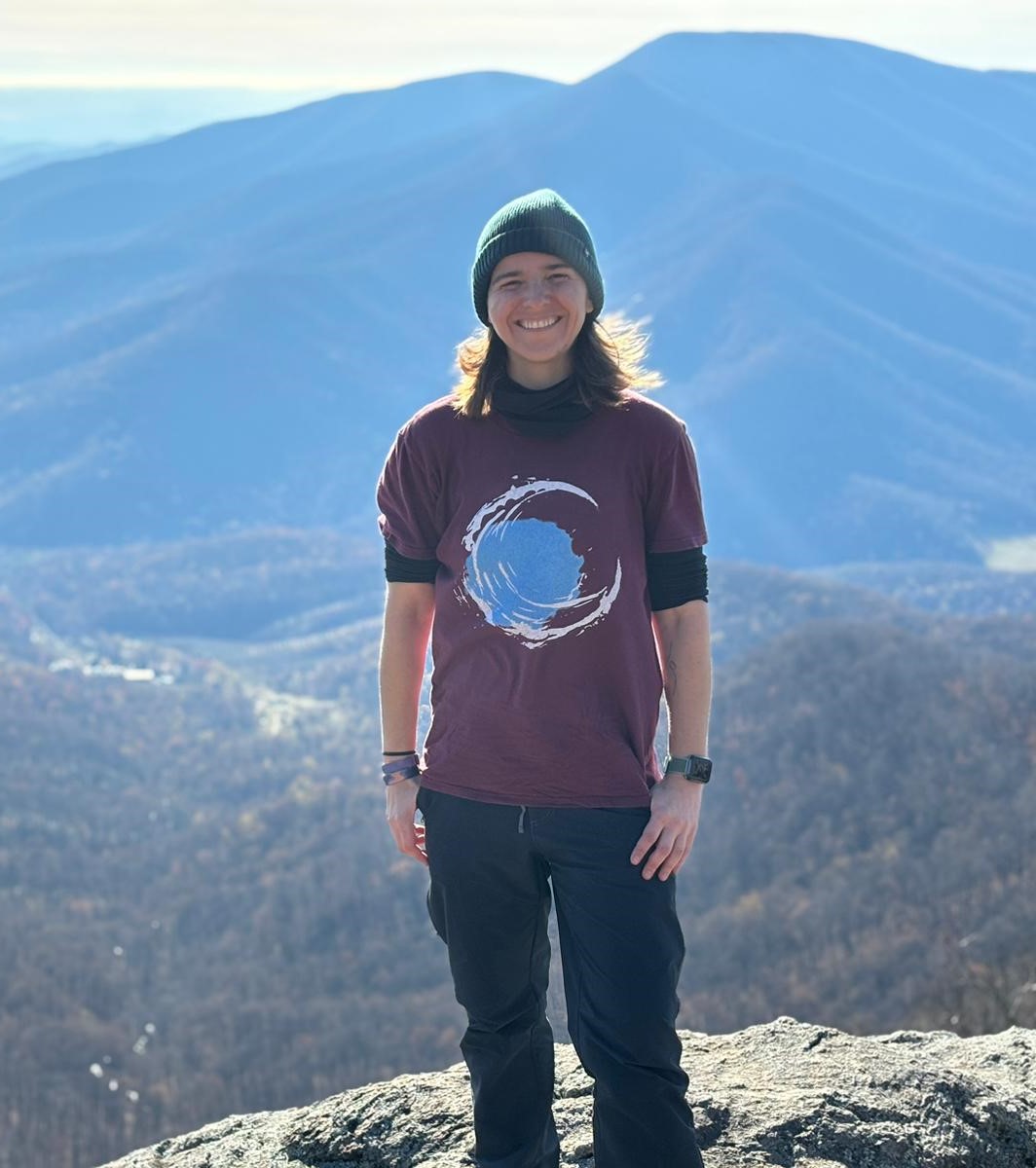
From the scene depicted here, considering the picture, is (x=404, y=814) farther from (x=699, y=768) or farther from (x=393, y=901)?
(x=393, y=901)

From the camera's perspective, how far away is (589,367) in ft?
13.5

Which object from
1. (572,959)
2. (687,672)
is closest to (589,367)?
(687,672)

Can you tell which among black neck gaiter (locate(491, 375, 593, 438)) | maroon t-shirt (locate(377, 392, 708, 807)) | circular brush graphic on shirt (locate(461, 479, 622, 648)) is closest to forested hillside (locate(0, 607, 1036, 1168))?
maroon t-shirt (locate(377, 392, 708, 807))

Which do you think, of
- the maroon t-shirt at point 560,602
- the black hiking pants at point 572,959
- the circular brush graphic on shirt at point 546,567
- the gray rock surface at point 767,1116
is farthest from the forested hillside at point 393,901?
the circular brush graphic on shirt at point 546,567

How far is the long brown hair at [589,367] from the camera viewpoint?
409cm

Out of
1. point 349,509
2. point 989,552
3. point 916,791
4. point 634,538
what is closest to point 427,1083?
point 634,538

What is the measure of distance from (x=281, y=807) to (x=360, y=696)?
21484 mm

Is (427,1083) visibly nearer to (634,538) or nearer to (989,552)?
(634,538)

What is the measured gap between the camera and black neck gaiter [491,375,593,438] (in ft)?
13.4

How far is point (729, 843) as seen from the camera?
2052 inches

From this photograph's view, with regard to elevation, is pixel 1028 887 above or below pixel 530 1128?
below

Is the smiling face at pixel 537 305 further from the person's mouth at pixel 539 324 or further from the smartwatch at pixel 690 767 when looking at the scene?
the smartwatch at pixel 690 767

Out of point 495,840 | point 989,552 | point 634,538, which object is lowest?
point 989,552

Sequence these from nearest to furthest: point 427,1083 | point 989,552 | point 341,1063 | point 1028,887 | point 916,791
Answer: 1. point 427,1083
2. point 1028,887
3. point 341,1063
4. point 916,791
5. point 989,552
